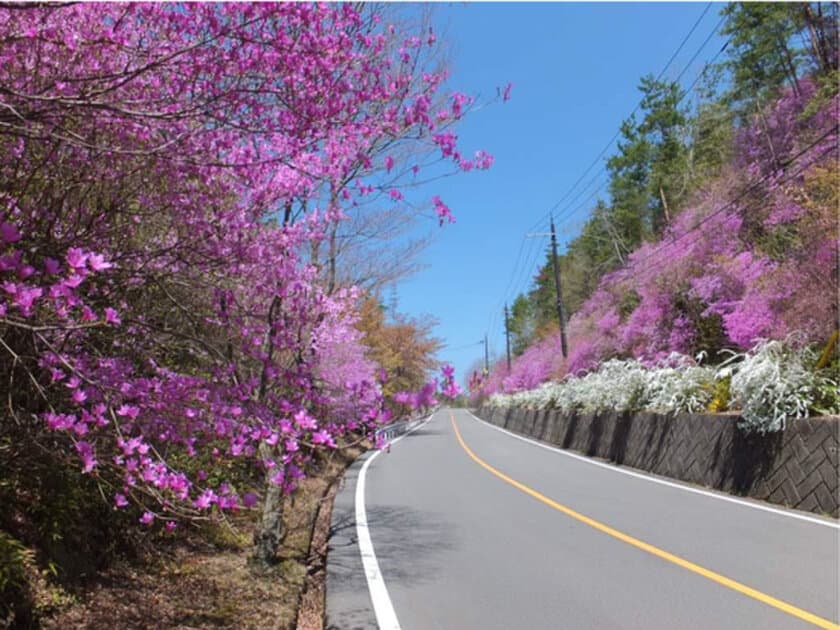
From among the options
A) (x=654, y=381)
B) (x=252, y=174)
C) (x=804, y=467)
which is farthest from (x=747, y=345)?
(x=252, y=174)

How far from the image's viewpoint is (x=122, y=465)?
3.27 m

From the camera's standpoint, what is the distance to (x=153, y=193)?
3.95 metres

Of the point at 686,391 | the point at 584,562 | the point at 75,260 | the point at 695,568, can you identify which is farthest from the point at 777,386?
the point at 75,260

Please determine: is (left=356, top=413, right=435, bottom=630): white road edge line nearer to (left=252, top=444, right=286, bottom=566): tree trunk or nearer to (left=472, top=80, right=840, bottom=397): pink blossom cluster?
(left=252, top=444, right=286, bottom=566): tree trunk

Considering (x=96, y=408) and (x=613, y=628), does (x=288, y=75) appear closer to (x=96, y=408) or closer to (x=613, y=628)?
(x=96, y=408)

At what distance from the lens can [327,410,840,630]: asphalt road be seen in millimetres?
4602

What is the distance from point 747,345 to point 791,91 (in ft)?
48.3

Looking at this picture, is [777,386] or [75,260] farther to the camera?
[777,386]

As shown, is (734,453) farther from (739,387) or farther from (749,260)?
(749,260)

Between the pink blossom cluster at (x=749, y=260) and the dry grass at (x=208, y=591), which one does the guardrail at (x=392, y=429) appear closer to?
the dry grass at (x=208, y=591)

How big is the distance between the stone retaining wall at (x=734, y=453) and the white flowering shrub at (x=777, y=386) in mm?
231

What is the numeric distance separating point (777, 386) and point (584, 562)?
434cm

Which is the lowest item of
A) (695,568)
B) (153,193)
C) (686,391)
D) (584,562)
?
(584,562)

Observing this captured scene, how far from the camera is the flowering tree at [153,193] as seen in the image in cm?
297
